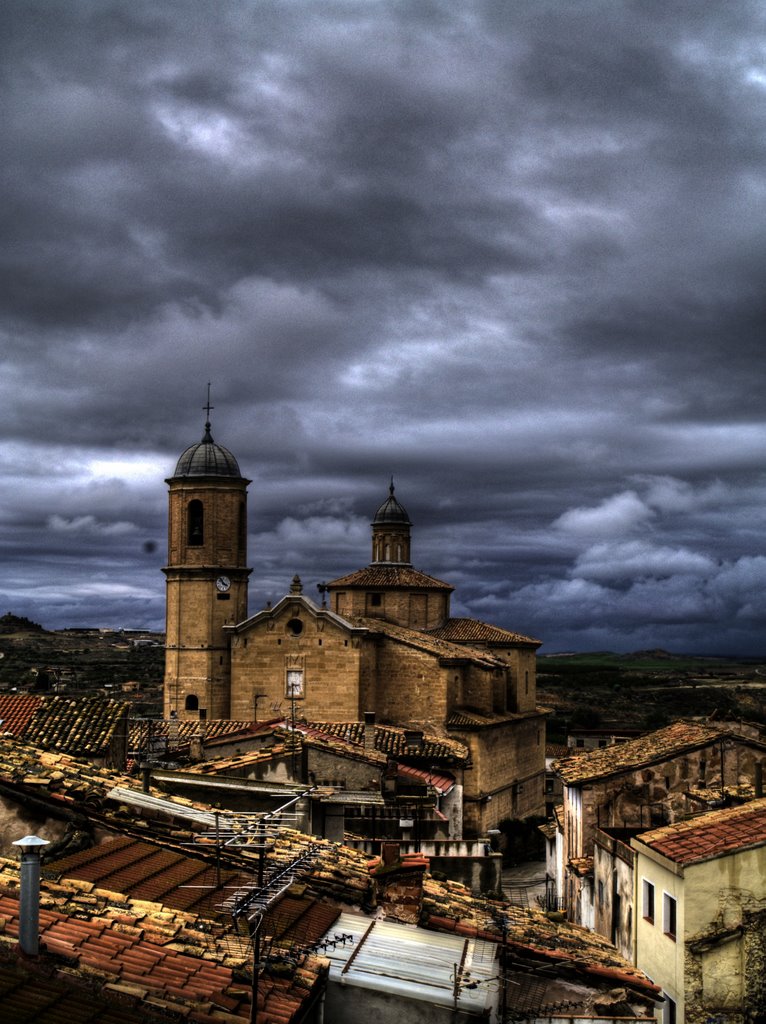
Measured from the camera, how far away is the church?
170 ft

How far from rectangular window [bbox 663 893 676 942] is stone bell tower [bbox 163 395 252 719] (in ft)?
128

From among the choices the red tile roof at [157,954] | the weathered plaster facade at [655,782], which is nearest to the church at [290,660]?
the weathered plaster facade at [655,782]

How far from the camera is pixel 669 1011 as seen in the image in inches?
591

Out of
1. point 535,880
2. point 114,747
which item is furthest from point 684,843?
point 535,880

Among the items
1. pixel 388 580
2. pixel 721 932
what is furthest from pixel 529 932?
pixel 388 580

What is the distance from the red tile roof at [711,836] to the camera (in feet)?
48.1

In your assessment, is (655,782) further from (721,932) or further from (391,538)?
(391,538)

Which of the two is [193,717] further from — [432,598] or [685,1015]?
[685,1015]

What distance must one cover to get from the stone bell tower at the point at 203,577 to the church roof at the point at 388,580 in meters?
7.28

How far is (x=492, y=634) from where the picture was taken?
6188 cm

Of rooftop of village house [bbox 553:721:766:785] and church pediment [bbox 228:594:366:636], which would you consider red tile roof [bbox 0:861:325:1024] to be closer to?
rooftop of village house [bbox 553:721:766:785]

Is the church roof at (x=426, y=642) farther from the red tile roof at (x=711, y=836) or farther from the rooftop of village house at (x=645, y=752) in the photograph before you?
the red tile roof at (x=711, y=836)

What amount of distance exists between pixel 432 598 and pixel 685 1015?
46.5 metres

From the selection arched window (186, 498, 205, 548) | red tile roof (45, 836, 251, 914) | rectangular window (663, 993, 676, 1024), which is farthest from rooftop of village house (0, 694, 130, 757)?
arched window (186, 498, 205, 548)
